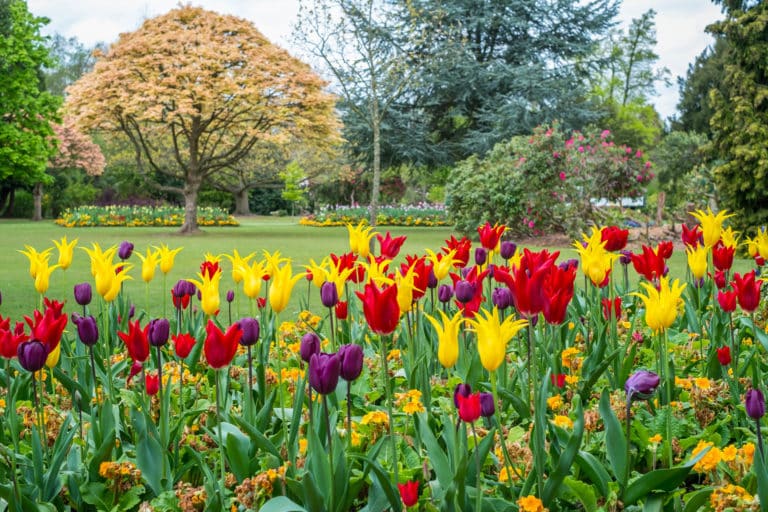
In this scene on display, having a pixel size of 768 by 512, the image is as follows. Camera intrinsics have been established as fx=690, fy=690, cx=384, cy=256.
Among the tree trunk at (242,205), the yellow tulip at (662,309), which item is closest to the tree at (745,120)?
the yellow tulip at (662,309)

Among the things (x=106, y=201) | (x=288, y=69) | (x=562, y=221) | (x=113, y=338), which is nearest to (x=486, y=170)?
(x=562, y=221)

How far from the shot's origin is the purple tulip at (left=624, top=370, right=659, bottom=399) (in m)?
1.49

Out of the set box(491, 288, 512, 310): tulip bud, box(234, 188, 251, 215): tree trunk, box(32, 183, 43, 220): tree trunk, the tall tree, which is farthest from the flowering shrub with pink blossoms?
box(234, 188, 251, 215): tree trunk

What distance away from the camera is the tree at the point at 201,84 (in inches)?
677

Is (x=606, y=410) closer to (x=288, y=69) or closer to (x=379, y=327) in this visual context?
(x=379, y=327)

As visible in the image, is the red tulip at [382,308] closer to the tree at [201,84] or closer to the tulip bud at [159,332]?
the tulip bud at [159,332]

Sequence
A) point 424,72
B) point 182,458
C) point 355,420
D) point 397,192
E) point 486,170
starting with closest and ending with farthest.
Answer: point 182,458 < point 355,420 < point 486,170 < point 424,72 < point 397,192

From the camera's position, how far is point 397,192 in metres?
39.1

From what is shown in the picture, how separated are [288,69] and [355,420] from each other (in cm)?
1712

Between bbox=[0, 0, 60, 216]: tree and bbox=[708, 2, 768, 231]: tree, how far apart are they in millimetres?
13385

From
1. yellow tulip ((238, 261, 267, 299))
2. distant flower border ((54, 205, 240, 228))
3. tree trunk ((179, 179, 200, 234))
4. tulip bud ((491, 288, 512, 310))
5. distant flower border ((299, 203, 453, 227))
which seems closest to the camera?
yellow tulip ((238, 261, 267, 299))

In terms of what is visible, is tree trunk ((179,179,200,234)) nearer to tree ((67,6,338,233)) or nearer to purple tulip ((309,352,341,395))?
tree ((67,6,338,233))

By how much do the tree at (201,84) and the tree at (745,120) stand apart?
389 inches

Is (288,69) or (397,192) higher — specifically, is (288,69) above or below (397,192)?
above
